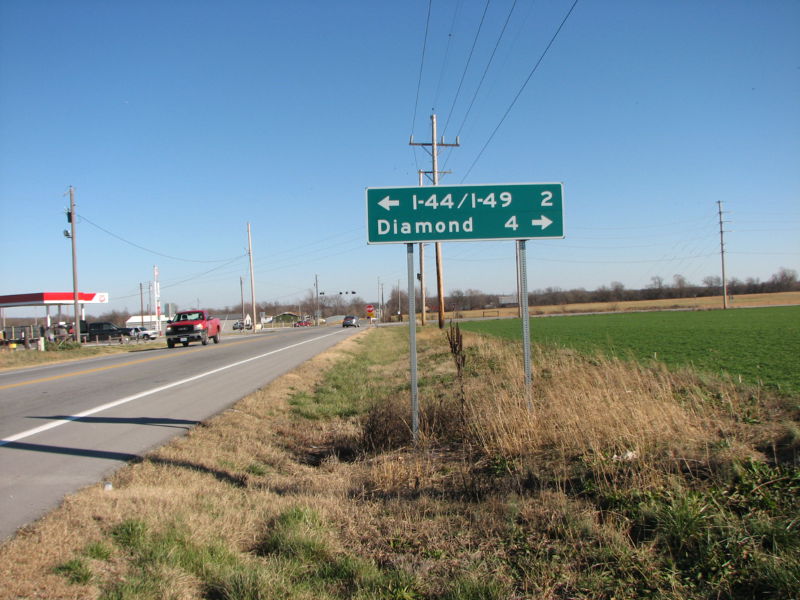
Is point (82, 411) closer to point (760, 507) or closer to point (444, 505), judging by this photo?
point (444, 505)

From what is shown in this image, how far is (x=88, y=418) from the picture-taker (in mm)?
8750

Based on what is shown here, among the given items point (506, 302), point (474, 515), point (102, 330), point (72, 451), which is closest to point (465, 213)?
point (474, 515)

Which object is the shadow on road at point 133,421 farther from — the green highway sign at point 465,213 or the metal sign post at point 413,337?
the green highway sign at point 465,213

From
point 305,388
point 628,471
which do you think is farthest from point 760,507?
point 305,388

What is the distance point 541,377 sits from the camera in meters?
9.86

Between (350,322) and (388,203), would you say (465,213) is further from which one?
(350,322)

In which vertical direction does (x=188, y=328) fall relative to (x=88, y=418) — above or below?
above

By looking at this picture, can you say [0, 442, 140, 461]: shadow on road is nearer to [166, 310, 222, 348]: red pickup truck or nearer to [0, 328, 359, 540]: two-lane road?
[0, 328, 359, 540]: two-lane road

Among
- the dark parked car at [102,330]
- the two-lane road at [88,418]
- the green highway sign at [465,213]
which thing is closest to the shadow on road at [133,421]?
the two-lane road at [88,418]

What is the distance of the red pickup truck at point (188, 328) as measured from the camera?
31516 mm

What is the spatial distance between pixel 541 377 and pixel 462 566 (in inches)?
265

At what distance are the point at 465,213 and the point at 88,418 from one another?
6.76m

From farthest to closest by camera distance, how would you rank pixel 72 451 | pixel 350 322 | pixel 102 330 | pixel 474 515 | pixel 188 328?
pixel 350 322, pixel 102 330, pixel 188 328, pixel 72 451, pixel 474 515

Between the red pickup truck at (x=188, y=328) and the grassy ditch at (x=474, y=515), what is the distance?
2641cm
